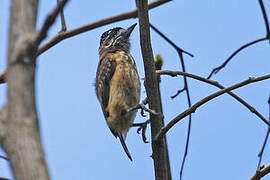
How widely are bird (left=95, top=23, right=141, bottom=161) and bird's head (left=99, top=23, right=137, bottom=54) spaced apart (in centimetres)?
30

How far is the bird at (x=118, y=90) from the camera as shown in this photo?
4.65 metres

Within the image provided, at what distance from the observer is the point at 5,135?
1.26m

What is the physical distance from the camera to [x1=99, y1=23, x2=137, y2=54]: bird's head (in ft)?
18.0

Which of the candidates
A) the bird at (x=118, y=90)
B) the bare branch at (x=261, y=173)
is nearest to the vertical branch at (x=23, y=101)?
the bare branch at (x=261, y=173)

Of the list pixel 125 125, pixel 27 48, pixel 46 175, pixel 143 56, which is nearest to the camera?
pixel 46 175

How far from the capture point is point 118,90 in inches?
185

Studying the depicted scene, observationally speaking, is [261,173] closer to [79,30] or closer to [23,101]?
[79,30]

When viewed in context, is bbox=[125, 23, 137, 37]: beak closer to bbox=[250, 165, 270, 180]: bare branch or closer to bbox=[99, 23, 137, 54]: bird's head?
bbox=[99, 23, 137, 54]: bird's head

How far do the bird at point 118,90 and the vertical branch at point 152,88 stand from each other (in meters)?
1.60

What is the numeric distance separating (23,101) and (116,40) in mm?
4429

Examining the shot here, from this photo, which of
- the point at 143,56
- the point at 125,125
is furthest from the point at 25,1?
the point at 125,125

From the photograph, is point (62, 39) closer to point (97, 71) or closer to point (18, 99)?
point (18, 99)

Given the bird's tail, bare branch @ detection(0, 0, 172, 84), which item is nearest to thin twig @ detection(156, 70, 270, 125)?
bare branch @ detection(0, 0, 172, 84)

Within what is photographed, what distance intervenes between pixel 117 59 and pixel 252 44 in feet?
6.10
